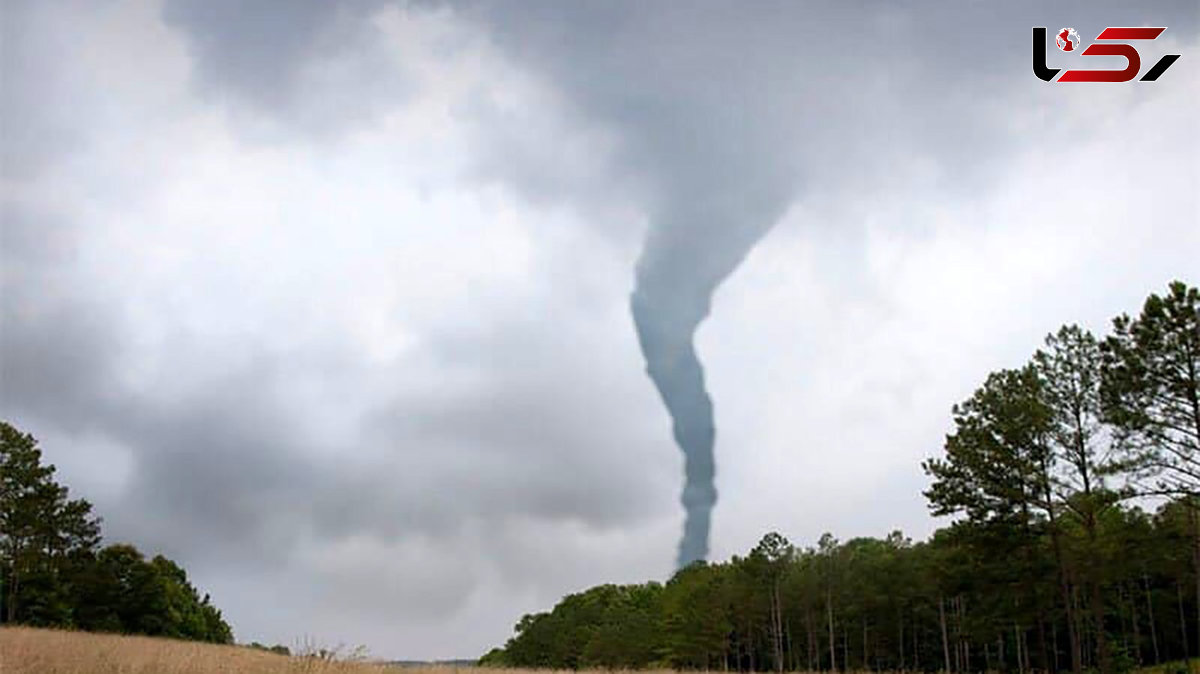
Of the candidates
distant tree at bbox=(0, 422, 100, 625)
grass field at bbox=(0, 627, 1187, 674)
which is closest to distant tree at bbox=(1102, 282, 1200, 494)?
grass field at bbox=(0, 627, 1187, 674)

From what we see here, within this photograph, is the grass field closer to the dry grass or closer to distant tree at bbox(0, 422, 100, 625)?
the dry grass

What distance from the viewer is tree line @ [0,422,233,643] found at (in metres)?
58.1

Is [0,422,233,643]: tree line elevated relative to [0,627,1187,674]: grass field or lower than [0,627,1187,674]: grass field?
elevated

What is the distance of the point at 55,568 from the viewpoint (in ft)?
210

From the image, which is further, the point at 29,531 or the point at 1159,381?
the point at 29,531

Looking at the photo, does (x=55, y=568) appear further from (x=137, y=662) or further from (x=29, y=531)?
(x=137, y=662)

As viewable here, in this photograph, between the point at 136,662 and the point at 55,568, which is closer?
the point at 136,662

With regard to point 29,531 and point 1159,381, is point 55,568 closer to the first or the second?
point 29,531

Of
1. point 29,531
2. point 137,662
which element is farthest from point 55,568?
point 137,662

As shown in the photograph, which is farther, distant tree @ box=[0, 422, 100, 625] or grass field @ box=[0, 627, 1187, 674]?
distant tree @ box=[0, 422, 100, 625]

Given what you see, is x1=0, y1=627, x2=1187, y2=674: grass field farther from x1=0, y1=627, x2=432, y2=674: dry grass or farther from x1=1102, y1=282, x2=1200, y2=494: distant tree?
x1=1102, y1=282, x2=1200, y2=494: distant tree

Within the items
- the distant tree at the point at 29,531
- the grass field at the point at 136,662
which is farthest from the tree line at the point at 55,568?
the grass field at the point at 136,662

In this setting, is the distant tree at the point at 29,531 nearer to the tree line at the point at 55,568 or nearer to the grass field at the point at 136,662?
the tree line at the point at 55,568

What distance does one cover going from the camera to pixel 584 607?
154750 millimetres
